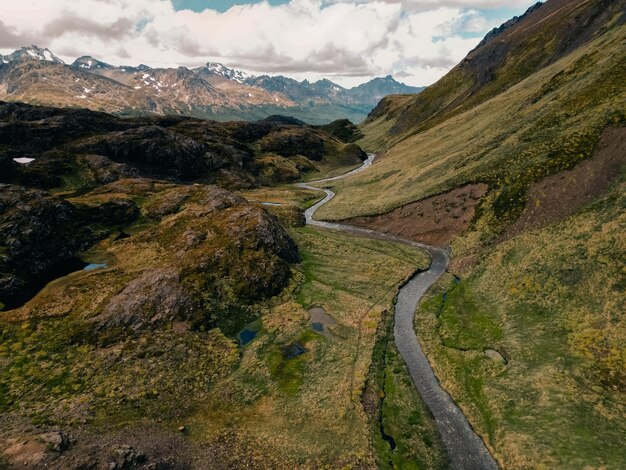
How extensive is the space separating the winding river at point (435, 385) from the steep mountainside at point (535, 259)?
1.38 meters

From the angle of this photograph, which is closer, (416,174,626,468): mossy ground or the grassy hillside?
(416,174,626,468): mossy ground

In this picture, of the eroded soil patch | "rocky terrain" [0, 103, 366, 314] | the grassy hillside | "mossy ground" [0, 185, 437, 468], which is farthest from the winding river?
"rocky terrain" [0, 103, 366, 314]

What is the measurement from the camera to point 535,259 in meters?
64.7

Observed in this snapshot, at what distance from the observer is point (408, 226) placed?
103 meters

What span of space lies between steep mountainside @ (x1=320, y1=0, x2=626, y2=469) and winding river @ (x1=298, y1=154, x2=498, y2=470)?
54.1 inches

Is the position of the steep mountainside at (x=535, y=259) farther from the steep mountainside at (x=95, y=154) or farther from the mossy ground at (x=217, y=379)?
the steep mountainside at (x=95, y=154)

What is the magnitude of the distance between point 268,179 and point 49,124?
101352 millimetres

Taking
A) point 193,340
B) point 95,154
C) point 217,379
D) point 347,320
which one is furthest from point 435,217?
point 95,154

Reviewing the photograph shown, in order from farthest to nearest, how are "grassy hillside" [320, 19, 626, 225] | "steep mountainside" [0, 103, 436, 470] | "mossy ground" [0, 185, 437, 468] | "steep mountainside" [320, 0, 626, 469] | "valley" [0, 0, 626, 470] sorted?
1. "grassy hillside" [320, 19, 626, 225]
2. "steep mountainside" [320, 0, 626, 469]
3. "mossy ground" [0, 185, 437, 468]
4. "valley" [0, 0, 626, 470]
5. "steep mountainside" [0, 103, 436, 470]

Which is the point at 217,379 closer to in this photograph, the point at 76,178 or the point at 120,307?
the point at 120,307

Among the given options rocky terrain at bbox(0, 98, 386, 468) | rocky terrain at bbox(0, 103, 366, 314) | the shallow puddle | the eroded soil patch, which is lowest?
the shallow puddle

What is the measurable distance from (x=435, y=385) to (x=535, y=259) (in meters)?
32.4

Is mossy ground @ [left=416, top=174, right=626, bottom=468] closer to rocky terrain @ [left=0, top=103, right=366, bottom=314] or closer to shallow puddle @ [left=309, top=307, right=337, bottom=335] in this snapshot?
shallow puddle @ [left=309, top=307, right=337, bottom=335]

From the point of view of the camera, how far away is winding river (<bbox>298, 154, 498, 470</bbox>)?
37531 millimetres
